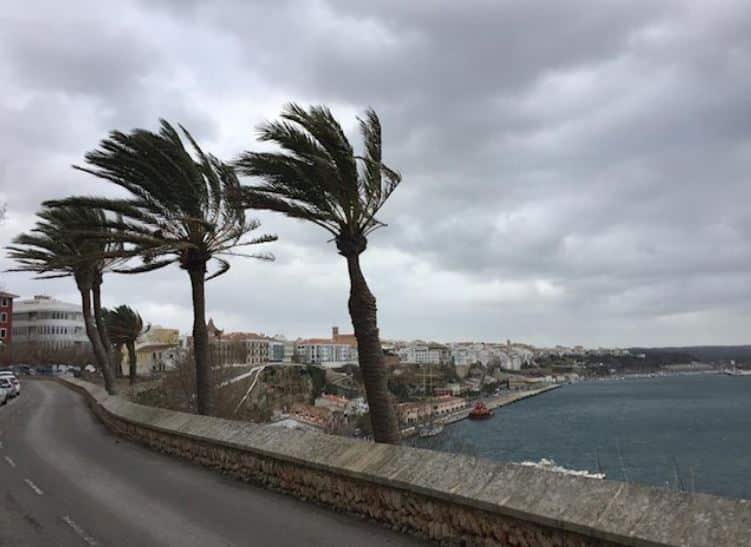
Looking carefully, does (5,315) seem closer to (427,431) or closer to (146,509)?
(427,431)

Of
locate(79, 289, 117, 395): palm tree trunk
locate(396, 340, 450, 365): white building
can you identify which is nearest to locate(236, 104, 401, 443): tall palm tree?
locate(79, 289, 117, 395): palm tree trunk

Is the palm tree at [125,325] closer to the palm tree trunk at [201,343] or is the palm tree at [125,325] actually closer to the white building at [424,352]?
the palm tree trunk at [201,343]

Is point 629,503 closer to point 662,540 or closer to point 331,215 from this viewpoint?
point 662,540

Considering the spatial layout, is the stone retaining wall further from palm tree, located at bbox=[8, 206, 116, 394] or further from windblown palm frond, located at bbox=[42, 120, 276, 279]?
palm tree, located at bbox=[8, 206, 116, 394]

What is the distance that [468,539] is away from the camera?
19.1ft

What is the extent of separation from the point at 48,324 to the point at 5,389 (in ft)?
271

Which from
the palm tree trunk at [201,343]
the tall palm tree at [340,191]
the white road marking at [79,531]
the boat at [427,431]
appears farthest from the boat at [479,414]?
the white road marking at [79,531]

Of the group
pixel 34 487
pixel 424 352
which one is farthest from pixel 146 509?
pixel 424 352

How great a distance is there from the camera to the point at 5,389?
34125 millimetres

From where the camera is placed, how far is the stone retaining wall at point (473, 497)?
14.4 ft

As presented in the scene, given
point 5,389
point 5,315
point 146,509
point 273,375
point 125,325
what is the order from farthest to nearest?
point 5,315
point 273,375
point 125,325
point 5,389
point 146,509

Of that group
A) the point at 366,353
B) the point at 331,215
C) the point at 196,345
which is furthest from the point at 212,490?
the point at 196,345

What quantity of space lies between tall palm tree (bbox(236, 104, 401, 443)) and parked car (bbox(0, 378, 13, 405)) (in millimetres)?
28350

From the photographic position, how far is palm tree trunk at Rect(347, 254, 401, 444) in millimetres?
9930
